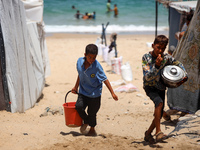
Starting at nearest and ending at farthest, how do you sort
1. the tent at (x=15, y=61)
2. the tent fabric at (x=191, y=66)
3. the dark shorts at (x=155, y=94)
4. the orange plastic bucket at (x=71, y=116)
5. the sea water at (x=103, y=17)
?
1. the dark shorts at (x=155, y=94)
2. the orange plastic bucket at (x=71, y=116)
3. the tent fabric at (x=191, y=66)
4. the tent at (x=15, y=61)
5. the sea water at (x=103, y=17)

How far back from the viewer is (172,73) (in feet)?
11.5

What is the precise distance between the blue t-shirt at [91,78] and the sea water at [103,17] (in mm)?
18623

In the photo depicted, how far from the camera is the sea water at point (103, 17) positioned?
78.9 feet

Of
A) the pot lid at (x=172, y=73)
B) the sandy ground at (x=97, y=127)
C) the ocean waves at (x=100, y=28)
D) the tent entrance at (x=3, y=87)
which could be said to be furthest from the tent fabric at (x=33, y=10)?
the ocean waves at (x=100, y=28)

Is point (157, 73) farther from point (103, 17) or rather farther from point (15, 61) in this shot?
point (103, 17)

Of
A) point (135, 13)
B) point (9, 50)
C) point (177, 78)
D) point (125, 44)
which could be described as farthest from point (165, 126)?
point (135, 13)

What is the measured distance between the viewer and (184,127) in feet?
12.8

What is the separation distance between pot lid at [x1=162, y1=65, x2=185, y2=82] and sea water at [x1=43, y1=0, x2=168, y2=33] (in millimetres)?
18993

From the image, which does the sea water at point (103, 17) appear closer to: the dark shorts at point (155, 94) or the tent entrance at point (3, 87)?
the tent entrance at point (3, 87)

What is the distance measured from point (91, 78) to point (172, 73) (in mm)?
1119

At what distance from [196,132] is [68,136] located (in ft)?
5.91

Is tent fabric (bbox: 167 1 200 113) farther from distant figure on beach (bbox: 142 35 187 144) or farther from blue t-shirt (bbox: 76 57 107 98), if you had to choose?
blue t-shirt (bbox: 76 57 107 98)

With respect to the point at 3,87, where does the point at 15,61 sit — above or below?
above

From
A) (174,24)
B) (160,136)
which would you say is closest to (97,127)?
(160,136)
